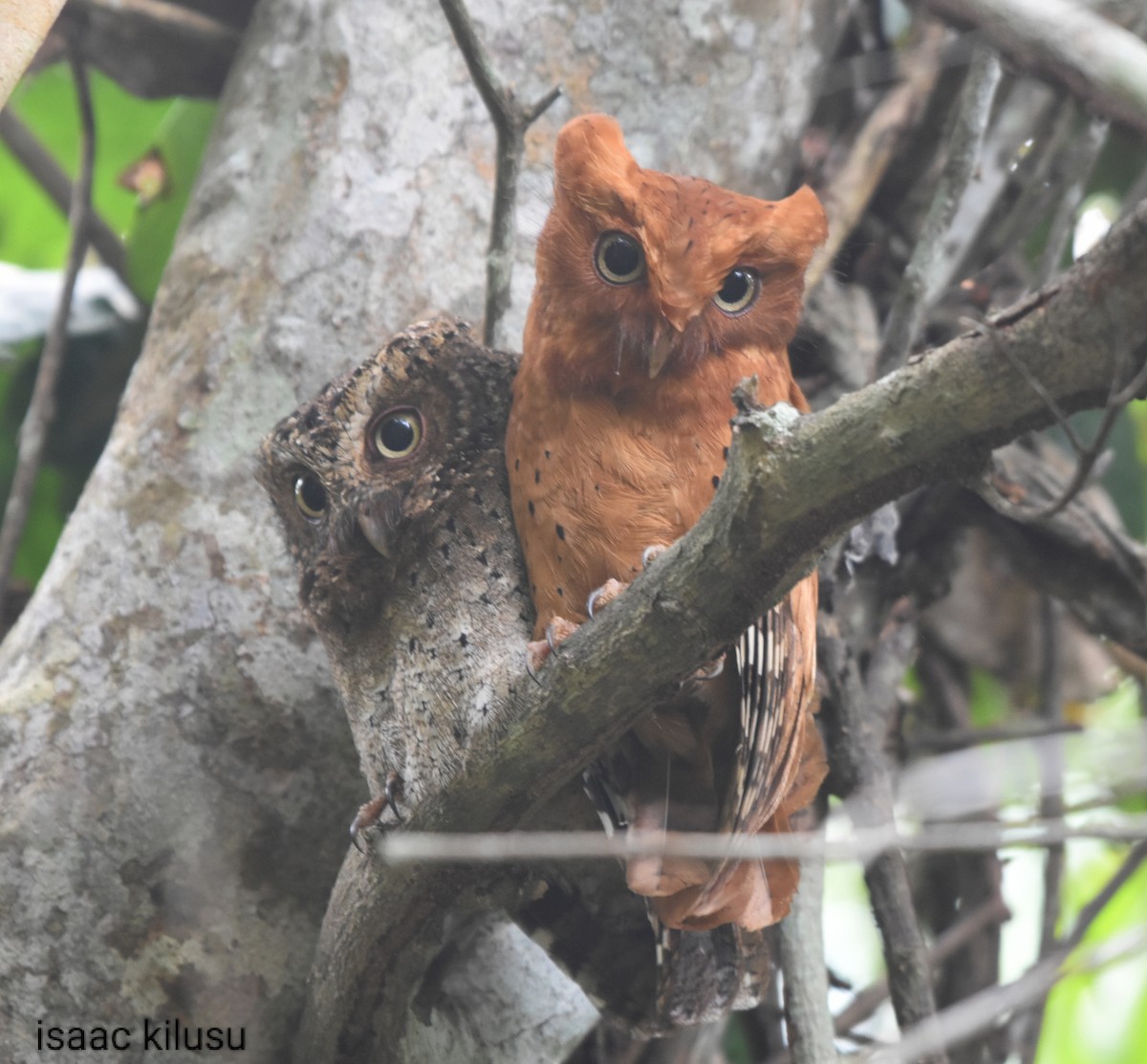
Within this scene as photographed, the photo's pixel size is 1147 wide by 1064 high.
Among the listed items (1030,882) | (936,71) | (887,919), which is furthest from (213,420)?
(1030,882)

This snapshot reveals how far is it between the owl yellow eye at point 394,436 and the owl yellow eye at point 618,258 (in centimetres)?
42

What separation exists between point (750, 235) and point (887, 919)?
136cm

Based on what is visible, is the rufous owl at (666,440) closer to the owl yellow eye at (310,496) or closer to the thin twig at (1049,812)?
the owl yellow eye at (310,496)

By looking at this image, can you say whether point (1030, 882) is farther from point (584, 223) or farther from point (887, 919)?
point (584, 223)

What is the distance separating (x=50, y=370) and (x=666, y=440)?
1735mm

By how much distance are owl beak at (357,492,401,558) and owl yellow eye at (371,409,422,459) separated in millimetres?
96

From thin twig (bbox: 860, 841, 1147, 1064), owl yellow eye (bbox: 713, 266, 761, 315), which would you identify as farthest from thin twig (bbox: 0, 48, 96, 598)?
thin twig (bbox: 860, 841, 1147, 1064)

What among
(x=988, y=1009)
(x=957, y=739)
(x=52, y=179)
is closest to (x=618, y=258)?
(x=988, y=1009)

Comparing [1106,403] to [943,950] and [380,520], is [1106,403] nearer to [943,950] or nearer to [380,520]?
[380,520]

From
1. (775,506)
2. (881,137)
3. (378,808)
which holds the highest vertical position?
(881,137)

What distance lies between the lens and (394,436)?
2172 mm

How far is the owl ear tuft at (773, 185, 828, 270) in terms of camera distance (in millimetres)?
2027

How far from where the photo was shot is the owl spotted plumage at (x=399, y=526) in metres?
2.08

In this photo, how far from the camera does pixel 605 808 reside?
216 cm
